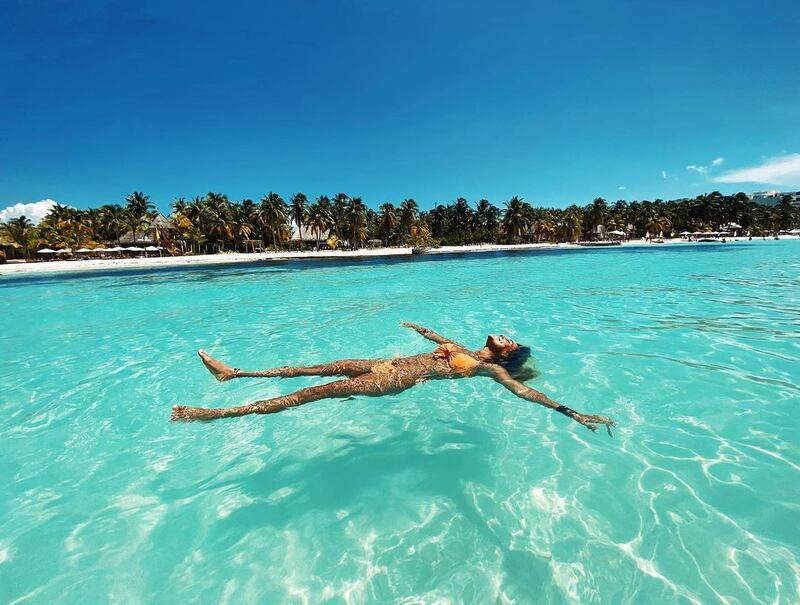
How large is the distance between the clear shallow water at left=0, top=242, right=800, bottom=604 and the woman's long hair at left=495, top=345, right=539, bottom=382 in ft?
0.85

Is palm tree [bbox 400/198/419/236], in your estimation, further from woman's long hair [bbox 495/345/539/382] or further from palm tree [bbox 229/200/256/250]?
woman's long hair [bbox 495/345/539/382]

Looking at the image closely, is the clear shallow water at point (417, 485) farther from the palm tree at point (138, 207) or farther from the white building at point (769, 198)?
the white building at point (769, 198)

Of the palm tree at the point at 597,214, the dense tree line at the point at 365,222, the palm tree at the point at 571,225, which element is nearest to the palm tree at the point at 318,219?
the dense tree line at the point at 365,222

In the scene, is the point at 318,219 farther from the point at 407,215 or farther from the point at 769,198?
the point at 769,198

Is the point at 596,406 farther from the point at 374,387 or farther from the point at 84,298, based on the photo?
the point at 84,298

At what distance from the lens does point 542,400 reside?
436 cm

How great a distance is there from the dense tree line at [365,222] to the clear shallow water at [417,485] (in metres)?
61.3

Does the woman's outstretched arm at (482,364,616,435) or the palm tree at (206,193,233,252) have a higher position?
the palm tree at (206,193,233,252)

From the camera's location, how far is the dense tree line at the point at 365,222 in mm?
59469

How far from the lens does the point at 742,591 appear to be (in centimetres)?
255

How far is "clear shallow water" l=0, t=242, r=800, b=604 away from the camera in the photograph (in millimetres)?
2746

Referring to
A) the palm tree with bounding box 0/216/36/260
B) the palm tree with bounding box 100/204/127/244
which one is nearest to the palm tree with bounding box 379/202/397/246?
the palm tree with bounding box 100/204/127/244

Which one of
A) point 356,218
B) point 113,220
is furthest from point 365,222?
point 113,220

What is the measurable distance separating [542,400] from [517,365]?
5.75ft
